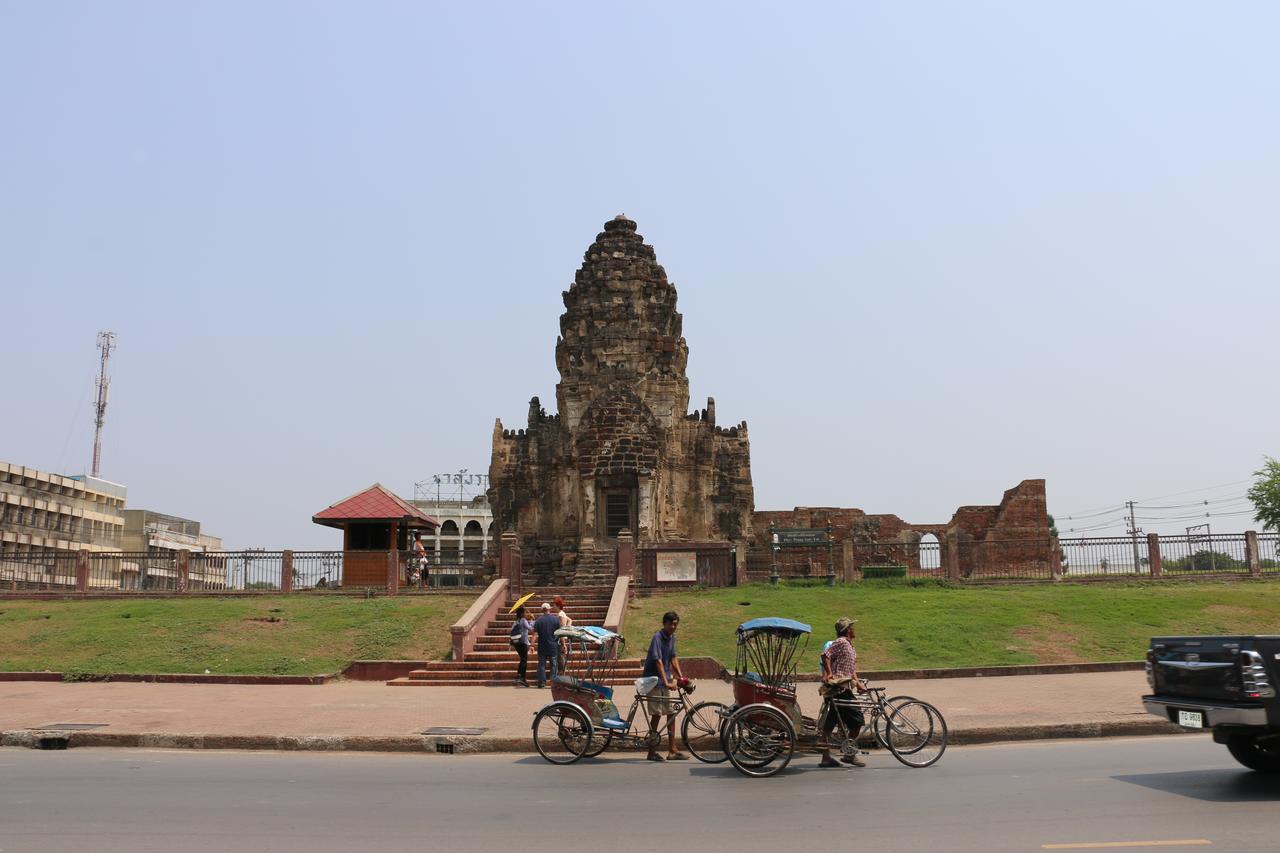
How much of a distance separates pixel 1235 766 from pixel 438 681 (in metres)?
13.8

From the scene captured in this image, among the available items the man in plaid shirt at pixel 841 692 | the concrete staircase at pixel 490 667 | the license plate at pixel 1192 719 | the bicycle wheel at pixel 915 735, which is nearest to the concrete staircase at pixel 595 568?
the concrete staircase at pixel 490 667

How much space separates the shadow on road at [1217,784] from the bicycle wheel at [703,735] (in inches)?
160

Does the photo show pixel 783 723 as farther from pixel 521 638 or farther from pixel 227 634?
pixel 227 634

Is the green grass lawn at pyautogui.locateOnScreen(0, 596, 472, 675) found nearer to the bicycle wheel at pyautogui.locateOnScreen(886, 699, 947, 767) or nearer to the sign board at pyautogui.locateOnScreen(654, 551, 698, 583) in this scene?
the sign board at pyautogui.locateOnScreen(654, 551, 698, 583)

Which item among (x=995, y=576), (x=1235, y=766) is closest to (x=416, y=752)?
(x=1235, y=766)

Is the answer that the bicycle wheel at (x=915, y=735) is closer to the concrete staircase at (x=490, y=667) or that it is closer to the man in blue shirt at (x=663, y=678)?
the man in blue shirt at (x=663, y=678)

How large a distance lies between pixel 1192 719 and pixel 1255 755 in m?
1.05

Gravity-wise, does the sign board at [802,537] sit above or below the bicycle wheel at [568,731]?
above

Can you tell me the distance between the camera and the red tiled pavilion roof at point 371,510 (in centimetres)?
3162

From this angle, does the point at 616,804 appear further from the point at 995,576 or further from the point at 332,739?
the point at 995,576

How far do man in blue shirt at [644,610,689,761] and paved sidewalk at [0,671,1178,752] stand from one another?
6.34 feet

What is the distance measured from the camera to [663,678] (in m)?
11.5

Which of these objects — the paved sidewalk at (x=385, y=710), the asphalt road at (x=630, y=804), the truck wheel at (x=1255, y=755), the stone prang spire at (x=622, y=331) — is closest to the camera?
the asphalt road at (x=630, y=804)

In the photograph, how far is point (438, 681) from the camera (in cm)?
1972
